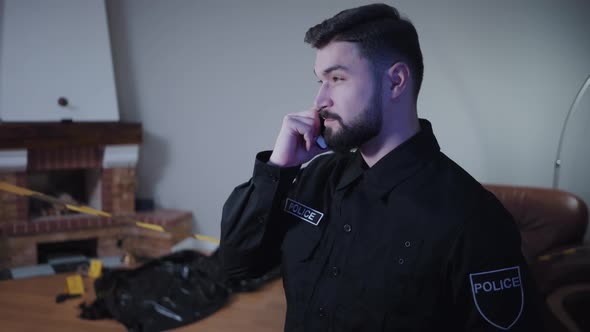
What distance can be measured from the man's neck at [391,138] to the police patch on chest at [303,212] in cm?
21

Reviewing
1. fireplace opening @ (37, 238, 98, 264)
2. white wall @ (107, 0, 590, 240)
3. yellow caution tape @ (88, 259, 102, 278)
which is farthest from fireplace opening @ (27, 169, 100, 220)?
yellow caution tape @ (88, 259, 102, 278)

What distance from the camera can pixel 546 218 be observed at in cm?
235

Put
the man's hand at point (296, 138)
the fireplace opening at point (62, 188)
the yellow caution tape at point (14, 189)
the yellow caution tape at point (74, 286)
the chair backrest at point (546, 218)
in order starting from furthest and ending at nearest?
the fireplace opening at point (62, 188), the yellow caution tape at point (14, 189), the yellow caution tape at point (74, 286), the chair backrest at point (546, 218), the man's hand at point (296, 138)

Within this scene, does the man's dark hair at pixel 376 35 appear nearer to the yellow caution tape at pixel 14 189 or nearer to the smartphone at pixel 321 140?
the smartphone at pixel 321 140

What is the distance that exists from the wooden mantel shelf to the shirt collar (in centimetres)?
246

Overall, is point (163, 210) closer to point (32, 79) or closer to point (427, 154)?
point (32, 79)

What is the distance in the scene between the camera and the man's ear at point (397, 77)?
116 centimetres

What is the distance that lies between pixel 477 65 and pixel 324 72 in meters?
2.18

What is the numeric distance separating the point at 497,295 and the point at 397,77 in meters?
0.54

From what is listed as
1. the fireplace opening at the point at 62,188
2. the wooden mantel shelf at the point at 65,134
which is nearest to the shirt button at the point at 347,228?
the wooden mantel shelf at the point at 65,134

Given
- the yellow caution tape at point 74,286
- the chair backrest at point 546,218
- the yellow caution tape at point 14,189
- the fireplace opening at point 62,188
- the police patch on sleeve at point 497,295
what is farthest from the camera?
the fireplace opening at point 62,188

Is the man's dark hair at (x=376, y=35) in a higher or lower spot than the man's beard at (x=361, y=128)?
higher

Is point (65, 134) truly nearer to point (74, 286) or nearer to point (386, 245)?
point (74, 286)

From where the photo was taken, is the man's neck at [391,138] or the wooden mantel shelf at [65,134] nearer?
the man's neck at [391,138]
